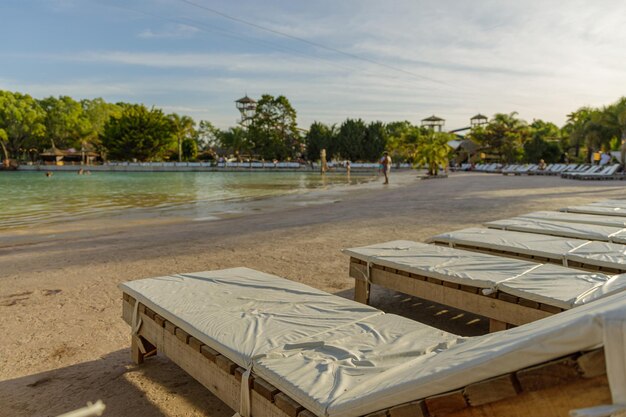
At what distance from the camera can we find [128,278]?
5.22 meters

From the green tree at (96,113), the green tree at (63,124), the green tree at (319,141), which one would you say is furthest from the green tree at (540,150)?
the green tree at (63,124)

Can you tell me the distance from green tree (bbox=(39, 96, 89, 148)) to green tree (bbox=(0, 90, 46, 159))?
2528 mm

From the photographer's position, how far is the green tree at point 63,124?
7550 cm

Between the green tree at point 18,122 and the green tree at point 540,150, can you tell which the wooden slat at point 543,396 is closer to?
the green tree at point 540,150

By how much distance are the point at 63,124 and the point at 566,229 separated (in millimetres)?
84724

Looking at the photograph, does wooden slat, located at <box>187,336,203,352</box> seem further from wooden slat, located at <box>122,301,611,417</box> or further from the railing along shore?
the railing along shore

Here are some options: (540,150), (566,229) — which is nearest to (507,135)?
(540,150)

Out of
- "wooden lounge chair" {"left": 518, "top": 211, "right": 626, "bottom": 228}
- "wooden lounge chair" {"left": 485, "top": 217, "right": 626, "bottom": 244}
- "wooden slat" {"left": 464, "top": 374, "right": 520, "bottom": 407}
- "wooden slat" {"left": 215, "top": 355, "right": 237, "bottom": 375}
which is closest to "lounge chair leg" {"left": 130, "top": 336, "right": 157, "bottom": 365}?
"wooden slat" {"left": 215, "top": 355, "right": 237, "bottom": 375}

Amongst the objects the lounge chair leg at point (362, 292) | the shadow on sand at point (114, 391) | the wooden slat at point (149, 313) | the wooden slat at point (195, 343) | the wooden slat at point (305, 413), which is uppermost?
the wooden slat at point (305, 413)

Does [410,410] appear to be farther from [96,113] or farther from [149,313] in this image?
[96,113]

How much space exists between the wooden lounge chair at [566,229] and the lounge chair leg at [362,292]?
107 inches

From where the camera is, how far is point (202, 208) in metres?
14.2

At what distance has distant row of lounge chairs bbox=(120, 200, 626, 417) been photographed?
115cm

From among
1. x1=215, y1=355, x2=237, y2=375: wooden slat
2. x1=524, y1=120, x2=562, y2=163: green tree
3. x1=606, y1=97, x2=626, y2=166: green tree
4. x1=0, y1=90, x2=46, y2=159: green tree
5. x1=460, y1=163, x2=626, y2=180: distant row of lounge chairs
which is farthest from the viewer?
x1=0, y1=90, x2=46, y2=159: green tree
